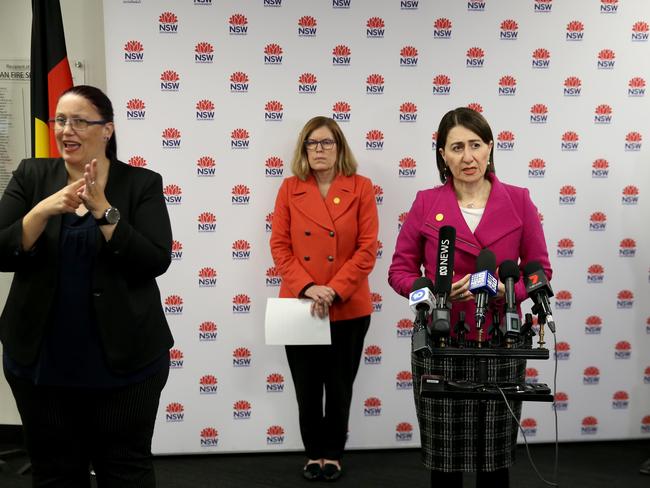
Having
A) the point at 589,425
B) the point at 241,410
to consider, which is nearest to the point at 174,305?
the point at 241,410

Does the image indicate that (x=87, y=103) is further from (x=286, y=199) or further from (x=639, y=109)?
(x=639, y=109)

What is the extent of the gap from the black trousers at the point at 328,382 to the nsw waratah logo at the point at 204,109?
137 cm

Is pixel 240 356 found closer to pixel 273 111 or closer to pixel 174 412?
pixel 174 412

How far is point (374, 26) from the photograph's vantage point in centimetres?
353

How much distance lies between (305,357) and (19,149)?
2.13m

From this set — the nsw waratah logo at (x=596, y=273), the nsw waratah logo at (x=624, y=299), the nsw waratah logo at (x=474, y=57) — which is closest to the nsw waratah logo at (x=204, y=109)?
the nsw waratah logo at (x=474, y=57)

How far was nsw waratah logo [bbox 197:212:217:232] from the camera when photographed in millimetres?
3572

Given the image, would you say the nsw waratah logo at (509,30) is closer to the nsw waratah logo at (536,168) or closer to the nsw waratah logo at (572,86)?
the nsw waratah logo at (572,86)

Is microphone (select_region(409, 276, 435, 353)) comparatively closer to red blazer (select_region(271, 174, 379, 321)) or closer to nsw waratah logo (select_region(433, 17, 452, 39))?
red blazer (select_region(271, 174, 379, 321))

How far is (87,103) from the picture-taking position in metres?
1.87

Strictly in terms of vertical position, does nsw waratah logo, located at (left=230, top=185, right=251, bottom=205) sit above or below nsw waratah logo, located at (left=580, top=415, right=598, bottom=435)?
above

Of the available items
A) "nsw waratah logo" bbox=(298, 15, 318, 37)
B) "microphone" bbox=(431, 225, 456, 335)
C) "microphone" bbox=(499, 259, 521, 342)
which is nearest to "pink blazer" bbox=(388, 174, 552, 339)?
"microphone" bbox=(499, 259, 521, 342)

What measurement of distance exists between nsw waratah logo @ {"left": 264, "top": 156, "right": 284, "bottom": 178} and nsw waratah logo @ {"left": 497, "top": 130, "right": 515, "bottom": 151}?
128 centimetres

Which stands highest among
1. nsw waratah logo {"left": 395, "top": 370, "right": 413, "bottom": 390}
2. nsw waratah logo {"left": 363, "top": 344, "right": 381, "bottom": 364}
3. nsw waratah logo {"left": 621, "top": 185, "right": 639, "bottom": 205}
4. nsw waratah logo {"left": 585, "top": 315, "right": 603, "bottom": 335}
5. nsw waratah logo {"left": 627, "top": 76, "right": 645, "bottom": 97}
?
nsw waratah logo {"left": 627, "top": 76, "right": 645, "bottom": 97}
